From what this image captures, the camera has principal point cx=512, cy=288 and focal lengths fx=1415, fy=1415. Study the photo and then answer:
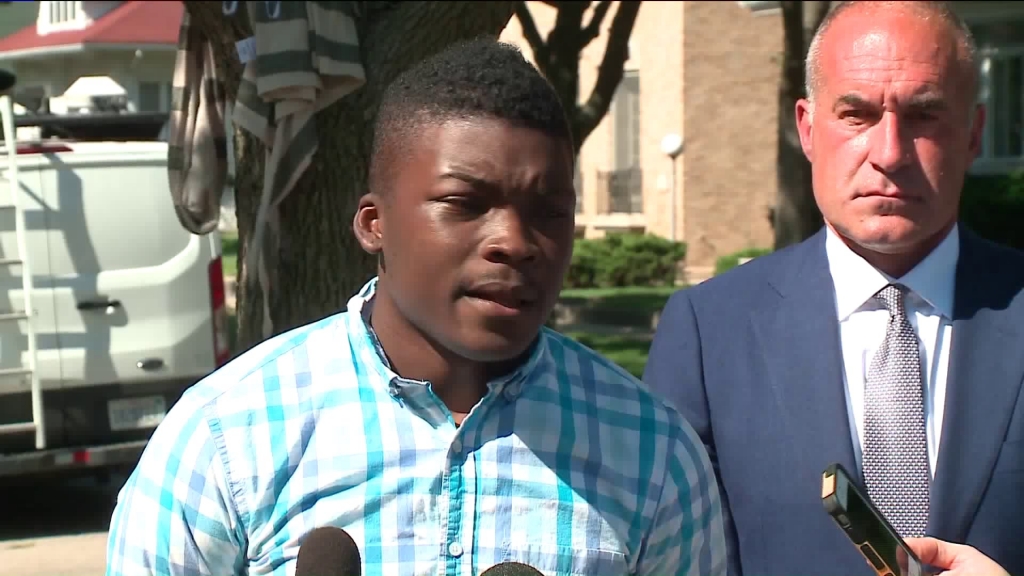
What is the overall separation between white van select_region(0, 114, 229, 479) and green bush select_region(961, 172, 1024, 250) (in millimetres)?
12084

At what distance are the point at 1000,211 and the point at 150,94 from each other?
23131mm

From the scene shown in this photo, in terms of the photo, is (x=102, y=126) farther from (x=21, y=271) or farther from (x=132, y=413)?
(x=132, y=413)

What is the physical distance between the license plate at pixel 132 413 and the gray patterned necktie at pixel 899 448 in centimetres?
623

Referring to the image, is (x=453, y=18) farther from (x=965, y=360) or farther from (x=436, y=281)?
(x=436, y=281)

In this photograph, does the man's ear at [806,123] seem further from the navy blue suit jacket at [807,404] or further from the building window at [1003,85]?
the building window at [1003,85]

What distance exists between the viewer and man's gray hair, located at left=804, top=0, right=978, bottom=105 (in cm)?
283

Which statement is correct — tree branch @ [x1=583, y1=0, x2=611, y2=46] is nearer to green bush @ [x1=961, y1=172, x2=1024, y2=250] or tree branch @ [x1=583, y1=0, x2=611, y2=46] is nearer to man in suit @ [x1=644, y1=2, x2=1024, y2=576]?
green bush @ [x1=961, y1=172, x2=1024, y2=250]

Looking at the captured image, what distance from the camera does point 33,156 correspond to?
815cm

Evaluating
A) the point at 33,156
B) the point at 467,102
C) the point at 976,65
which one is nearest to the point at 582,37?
the point at 33,156

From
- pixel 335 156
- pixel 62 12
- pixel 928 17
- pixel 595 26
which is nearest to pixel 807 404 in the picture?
pixel 928 17

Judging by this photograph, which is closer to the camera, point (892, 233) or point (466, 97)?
point (466, 97)

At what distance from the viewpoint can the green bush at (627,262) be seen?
23.1 metres

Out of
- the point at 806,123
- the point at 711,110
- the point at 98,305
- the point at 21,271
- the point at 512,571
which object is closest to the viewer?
the point at 512,571

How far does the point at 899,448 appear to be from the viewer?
270 cm
